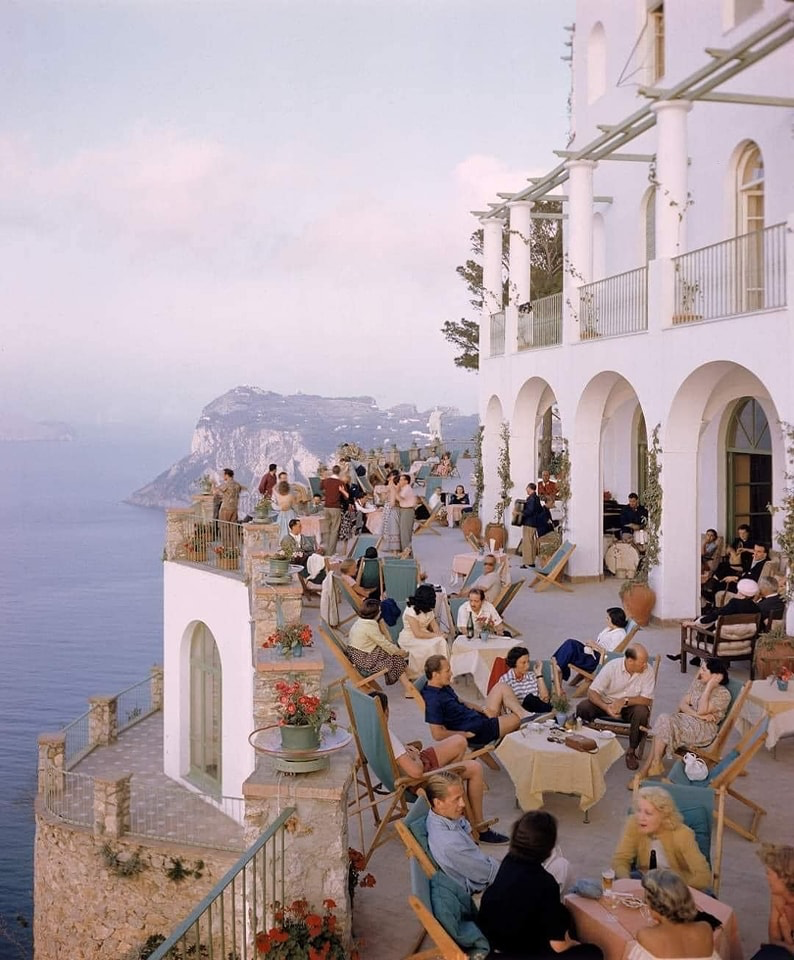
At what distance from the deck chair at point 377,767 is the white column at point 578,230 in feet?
36.1

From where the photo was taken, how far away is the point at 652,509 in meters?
14.1

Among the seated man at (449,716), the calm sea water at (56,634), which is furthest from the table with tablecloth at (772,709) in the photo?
the calm sea water at (56,634)

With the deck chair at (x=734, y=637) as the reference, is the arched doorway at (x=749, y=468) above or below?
above

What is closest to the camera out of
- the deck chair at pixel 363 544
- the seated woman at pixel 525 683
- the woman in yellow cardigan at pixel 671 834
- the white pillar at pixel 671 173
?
the woman in yellow cardigan at pixel 671 834

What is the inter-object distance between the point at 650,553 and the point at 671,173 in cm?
495

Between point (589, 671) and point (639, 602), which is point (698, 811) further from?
point (639, 602)

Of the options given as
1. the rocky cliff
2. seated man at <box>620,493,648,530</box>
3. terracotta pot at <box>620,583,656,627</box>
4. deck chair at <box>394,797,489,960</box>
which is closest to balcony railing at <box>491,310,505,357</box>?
seated man at <box>620,493,648,530</box>

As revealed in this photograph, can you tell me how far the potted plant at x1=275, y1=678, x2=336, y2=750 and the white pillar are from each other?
31.7 feet

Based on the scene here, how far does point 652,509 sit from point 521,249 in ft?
27.1

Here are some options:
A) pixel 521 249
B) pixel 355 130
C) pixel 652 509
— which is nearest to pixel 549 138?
pixel 355 130

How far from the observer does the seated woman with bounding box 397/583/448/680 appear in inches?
419

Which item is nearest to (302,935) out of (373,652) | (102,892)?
(373,652)

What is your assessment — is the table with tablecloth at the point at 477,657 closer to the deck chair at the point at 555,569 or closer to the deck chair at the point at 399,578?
the deck chair at the point at 399,578

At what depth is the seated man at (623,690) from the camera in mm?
8586
